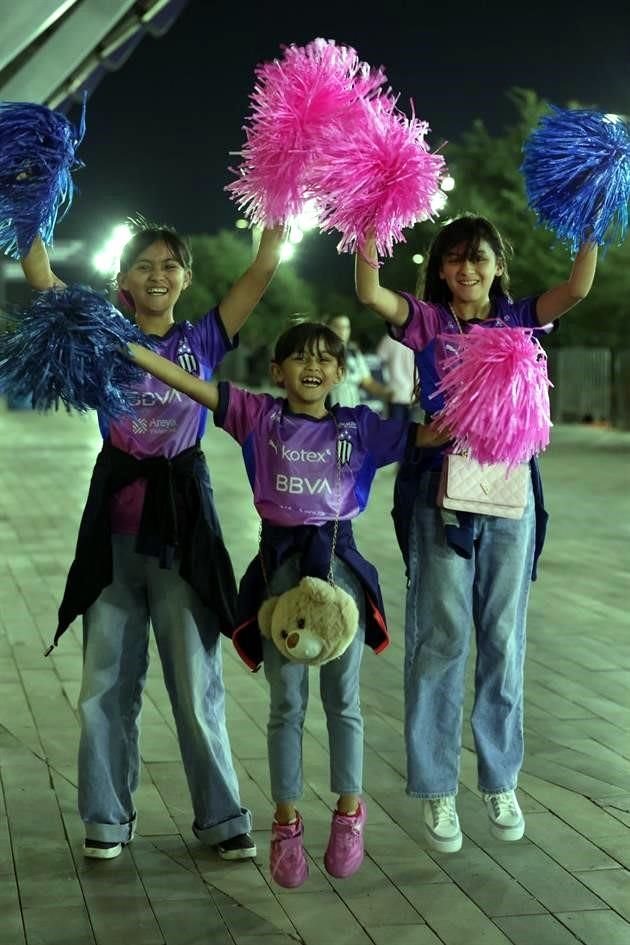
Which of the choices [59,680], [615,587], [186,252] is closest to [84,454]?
[615,587]

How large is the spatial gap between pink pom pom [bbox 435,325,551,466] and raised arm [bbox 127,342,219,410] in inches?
27.3

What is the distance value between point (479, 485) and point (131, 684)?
50.3 inches

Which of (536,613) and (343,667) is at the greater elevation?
(343,667)


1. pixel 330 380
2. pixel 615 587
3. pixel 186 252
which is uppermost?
pixel 186 252

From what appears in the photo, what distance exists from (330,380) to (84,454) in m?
16.3

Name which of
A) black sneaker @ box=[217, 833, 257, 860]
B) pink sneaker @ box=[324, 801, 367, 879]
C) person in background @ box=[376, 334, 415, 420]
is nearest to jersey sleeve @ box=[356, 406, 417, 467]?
pink sneaker @ box=[324, 801, 367, 879]

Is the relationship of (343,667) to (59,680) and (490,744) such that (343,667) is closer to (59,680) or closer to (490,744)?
(490,744)

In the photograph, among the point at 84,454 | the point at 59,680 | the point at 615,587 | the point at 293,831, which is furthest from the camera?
the point at 84,454

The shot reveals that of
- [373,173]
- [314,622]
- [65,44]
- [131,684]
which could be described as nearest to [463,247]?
[373,173]

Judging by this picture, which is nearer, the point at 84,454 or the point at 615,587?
the point at 615,587

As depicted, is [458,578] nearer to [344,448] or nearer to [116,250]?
[344,448]

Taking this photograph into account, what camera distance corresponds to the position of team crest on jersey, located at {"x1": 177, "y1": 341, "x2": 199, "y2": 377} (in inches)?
183

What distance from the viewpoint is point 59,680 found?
7.14 meters

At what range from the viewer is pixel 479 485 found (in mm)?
4500
